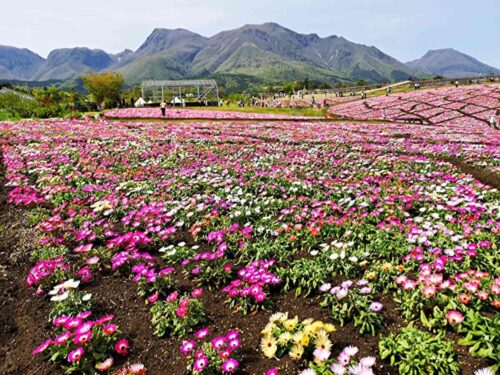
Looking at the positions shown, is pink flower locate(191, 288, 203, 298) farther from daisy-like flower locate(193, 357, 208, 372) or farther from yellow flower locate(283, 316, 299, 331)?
yellow flower locate(283, 316, 299, 331)

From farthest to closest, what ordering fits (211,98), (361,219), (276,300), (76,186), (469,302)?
1. (211,98)
2. (76,186)
3. (361,219)
4. (276,300)
5. (469,302)

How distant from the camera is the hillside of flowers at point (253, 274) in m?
3.69

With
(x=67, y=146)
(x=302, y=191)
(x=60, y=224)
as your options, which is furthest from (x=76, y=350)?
(x=67, y=146)

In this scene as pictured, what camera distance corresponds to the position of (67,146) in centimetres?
1625

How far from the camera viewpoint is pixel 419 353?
3.32m

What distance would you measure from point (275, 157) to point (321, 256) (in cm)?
827

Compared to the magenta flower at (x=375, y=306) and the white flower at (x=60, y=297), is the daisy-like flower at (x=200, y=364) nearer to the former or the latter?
the magenta flower at (x=375, y=306)

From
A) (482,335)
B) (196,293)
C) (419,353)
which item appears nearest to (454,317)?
(482,335)

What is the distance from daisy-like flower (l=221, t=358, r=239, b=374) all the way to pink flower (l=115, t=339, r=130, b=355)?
1.16m

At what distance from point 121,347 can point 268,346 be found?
1.59 m

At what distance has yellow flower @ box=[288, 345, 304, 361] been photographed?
3.50 metres

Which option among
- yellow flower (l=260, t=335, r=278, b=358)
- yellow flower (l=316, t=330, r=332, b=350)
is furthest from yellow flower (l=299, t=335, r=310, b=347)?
yellow flower (l=260, t=335, r=278, b=358)

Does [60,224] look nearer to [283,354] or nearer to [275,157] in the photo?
[283,354]

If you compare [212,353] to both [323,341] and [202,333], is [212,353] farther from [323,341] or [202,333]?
[323,341]
